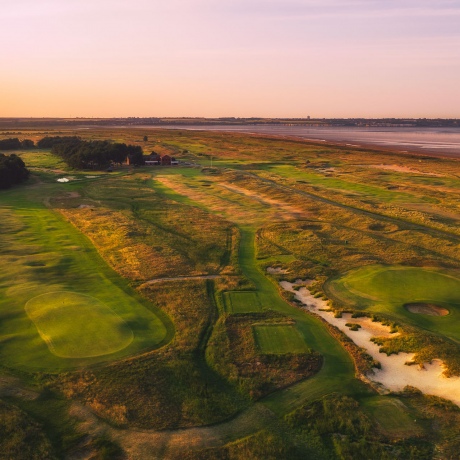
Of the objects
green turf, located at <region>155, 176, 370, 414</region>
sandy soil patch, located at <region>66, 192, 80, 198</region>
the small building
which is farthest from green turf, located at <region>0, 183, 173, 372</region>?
the small building

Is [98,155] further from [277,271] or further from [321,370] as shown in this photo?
[321,370]

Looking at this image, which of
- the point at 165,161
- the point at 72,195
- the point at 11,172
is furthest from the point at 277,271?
the point at 165,161

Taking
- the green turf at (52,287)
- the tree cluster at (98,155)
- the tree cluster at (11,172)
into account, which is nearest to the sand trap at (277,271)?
the green turf at (52,287)

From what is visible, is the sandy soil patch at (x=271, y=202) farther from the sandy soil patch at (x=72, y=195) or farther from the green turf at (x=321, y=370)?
the sandy soil patch at (x=72, y=195)

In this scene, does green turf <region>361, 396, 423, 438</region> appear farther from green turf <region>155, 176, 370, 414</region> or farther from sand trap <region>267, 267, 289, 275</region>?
sand trap <region>267, 267, 289, 275</region>

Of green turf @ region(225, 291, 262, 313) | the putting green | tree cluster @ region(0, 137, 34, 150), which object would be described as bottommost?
tree cluster @ region(0, 137, 34, 150)

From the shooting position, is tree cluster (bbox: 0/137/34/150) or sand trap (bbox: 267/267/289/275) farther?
tree cluster (bbox: 0/137/34/150)
